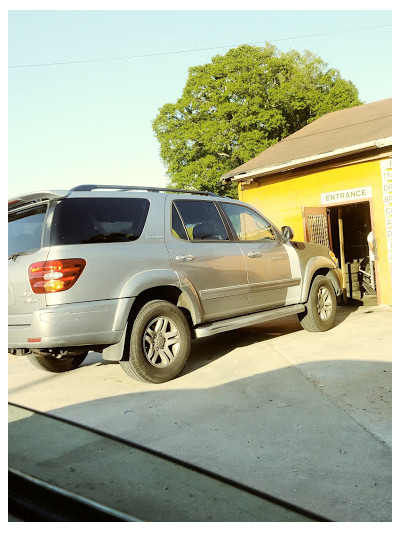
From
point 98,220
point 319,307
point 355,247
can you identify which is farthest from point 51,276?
point 355,247

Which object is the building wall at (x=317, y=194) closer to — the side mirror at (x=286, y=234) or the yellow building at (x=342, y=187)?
the yellow building at (x=342, y=187)

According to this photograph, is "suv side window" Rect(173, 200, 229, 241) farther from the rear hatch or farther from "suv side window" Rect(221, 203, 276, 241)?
the rear hatch

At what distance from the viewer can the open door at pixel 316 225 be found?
1081 cm

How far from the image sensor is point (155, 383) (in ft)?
16.3

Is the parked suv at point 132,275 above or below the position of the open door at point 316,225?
below

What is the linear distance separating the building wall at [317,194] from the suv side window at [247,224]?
4397 mm

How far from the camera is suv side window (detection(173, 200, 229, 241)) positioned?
18.4 feet

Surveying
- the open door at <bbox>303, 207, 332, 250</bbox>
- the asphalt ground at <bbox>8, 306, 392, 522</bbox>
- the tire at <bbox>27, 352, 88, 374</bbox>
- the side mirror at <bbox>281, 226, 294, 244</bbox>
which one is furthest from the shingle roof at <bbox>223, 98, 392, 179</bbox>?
the tire at <bbox>27, 352, 88, 374</bbox>

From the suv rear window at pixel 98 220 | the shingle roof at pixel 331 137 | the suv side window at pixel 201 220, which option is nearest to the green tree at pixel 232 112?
the shingle roof at pixel 331 137

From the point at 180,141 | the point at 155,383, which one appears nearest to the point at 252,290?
the point at 155,383

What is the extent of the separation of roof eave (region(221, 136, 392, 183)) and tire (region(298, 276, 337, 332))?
12.8 feet

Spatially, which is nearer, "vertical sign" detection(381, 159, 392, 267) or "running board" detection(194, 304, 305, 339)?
"running board" detection(194, 304, 305, 339)

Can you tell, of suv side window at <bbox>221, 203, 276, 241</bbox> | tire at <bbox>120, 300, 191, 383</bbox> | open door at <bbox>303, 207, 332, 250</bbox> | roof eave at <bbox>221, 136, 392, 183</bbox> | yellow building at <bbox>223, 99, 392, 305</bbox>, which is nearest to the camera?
tire at <bbox>120, 300, 191, 383</bbox>

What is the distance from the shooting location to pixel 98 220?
4715mm
